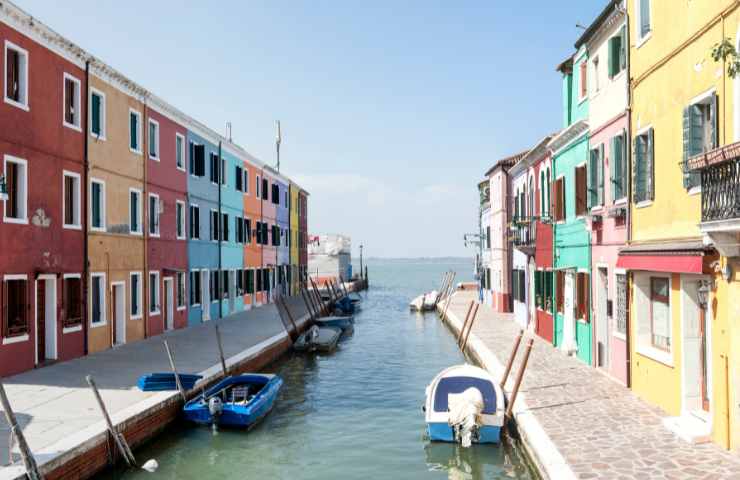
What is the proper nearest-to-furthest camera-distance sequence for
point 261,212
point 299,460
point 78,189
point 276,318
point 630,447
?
point 630,447 < point 299,460 < point 78,189 < point 276,318 < point 261,212

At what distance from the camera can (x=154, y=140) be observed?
25672 millimetres

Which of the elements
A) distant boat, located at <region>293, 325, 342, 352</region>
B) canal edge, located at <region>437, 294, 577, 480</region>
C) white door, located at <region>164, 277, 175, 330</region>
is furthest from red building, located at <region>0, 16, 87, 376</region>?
canal edge, located at <region>437, 294, 577, 480</region>

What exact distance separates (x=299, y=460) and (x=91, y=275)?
10.2m

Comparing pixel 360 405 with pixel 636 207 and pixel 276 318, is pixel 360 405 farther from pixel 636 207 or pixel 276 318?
pixel 276 318

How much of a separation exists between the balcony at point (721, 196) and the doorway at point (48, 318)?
15434 millimetres

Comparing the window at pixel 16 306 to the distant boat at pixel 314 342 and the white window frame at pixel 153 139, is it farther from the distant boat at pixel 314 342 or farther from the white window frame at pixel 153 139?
the distant boat at pixel 314 342

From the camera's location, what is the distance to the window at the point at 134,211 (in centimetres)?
2334

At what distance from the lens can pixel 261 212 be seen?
139ft

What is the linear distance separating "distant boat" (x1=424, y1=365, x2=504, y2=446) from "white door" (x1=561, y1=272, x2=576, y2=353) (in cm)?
591

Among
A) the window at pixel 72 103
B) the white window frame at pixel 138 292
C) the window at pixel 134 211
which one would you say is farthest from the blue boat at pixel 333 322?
the window at pixel 72 103

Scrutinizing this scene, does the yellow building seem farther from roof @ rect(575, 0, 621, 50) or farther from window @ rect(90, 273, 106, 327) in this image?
window @ rect(90, 273, 106, 327)

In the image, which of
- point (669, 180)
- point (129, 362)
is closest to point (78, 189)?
point (129, 362)

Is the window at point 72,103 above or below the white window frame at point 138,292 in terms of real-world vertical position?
above

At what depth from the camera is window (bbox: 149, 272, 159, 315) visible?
24766mm
